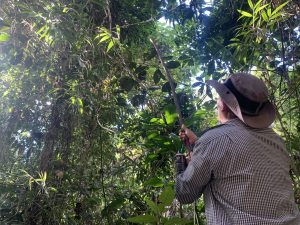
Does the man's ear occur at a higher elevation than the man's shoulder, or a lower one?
higher

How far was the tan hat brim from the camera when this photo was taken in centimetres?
142

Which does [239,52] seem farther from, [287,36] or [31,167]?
[31,167]

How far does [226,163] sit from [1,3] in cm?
147

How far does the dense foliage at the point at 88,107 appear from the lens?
2.02 m

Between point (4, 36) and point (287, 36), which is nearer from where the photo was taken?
point (4, 36)

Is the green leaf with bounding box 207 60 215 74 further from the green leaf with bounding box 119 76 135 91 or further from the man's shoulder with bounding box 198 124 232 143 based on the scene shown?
the man's shoulder with bounding box 198 124 232 143

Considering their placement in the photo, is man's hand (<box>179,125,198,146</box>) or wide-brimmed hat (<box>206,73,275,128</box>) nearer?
wide-brimmed hat (<box>206,73,275,128</box>)

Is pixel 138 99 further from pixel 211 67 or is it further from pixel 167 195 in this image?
pixel 167 195

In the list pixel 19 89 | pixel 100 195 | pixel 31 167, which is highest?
pixel 19 89

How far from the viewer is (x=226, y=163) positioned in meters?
1.32

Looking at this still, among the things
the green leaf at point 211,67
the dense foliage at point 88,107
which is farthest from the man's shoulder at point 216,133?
the green leaf at point 211,67

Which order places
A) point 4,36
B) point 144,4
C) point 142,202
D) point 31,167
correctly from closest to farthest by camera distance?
point 4,36, point 31,167, point 142,202, point 144,4

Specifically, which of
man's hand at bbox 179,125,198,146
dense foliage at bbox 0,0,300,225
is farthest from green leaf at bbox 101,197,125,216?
man's hand at bbox 179,125,198,146

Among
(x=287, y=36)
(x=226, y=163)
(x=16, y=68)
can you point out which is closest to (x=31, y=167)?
(x=16, y=68)
